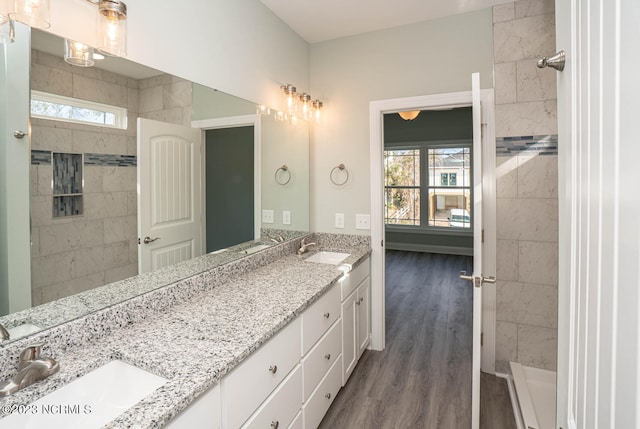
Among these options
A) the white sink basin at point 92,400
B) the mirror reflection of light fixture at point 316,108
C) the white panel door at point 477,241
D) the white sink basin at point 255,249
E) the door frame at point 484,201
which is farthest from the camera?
the mirror reflection of light fixture at point 316,108

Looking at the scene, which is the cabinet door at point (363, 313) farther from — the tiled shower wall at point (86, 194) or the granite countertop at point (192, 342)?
the tiled shower wall at point (86, 194)

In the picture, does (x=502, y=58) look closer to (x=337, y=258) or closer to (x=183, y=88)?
(x=337, y=258)

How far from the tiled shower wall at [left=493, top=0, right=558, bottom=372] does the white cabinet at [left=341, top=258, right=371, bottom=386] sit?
3.28ft

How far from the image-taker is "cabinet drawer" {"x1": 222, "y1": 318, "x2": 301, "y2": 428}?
1.17 meters

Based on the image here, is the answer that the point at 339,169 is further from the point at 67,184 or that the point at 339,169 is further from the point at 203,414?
the point at 203,414

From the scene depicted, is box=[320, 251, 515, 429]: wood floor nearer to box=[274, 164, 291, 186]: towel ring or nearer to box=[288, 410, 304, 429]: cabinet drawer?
box=[288, 410, 304, 429]: cabinet drawer

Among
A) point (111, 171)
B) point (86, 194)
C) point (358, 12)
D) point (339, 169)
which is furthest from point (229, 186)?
point (358, 12)

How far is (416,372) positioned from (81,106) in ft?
8.70

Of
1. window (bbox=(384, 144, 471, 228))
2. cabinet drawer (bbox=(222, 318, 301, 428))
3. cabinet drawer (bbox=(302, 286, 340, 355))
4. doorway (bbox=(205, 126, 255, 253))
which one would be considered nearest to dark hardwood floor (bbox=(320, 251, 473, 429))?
cabinet drawer (bbox=(302, 286, 340, 355))

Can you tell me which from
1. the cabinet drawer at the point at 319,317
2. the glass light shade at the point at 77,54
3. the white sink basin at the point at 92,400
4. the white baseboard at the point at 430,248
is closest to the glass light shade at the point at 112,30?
the glass light shade at the point at 77,54

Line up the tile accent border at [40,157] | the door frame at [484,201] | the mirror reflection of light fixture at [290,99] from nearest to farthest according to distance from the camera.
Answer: the tile accent border at [40,157], the door frame at [484,201], the mirror reflection of light fixture at [290,99]

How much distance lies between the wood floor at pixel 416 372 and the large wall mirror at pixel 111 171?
128 cm

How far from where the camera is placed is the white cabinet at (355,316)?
92.0 inches

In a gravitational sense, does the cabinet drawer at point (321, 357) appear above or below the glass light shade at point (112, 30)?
below
